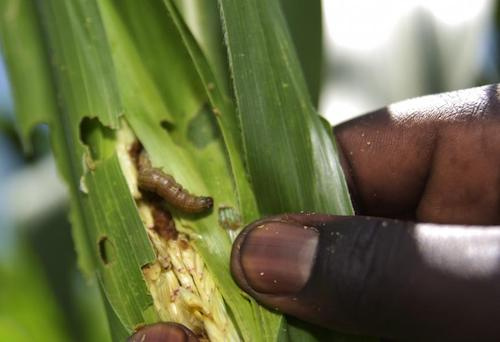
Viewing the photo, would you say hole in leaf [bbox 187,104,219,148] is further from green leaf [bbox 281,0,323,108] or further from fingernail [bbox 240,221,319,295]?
green leaf [bbox 281,0,323,108]

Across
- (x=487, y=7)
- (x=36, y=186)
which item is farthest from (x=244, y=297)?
(x=487, y=7)

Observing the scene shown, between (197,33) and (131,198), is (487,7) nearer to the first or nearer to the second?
(197,33)

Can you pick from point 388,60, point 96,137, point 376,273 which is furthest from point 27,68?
point 388,60

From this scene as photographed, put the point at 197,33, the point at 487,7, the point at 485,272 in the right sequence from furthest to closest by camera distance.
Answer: the point at 487,7
the point at 197,33
the point at 485,272

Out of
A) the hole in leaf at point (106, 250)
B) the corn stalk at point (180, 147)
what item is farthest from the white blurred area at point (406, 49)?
the hole in leaf at point (106, 250)

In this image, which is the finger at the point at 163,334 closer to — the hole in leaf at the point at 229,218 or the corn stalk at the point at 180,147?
the corn stalk at the point at 180,147

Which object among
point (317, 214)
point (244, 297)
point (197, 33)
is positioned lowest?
point (244, 297)
